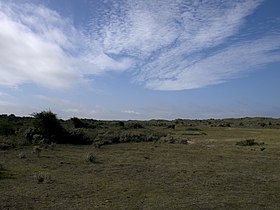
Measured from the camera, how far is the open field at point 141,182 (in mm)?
13523

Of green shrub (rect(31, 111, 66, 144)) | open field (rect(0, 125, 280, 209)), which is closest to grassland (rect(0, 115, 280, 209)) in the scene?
open field (rect(0, 125, 280, 209))

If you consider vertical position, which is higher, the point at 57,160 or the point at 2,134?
the point at 2,134

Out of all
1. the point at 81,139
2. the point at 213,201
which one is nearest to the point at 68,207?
the point at 213,201

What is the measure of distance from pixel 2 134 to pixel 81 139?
27.2ft

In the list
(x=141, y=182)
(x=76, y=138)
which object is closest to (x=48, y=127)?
(x=76, y=138)

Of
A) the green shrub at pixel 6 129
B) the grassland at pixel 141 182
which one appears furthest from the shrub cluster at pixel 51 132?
the grassland at pixel 141 182

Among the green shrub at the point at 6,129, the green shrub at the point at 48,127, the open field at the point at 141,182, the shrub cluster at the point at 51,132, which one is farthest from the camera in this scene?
the green shrub at the point at 6,129

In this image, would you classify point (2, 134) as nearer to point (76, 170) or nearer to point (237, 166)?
point (76, 170)

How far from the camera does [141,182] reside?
17.5 meters

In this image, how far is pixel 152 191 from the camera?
50.9ft

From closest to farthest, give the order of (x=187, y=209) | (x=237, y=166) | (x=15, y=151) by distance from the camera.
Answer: (x=187, y=209), (x=237, y=166), (x=15, y=151)

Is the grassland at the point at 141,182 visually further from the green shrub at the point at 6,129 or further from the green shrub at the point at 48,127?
the green shrub at the point at 6,129

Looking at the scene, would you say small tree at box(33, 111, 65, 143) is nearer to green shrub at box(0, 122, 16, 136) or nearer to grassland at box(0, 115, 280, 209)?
green shrub at box(0, 122, 16, 136)

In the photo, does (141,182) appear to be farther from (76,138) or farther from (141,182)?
(76,138)
